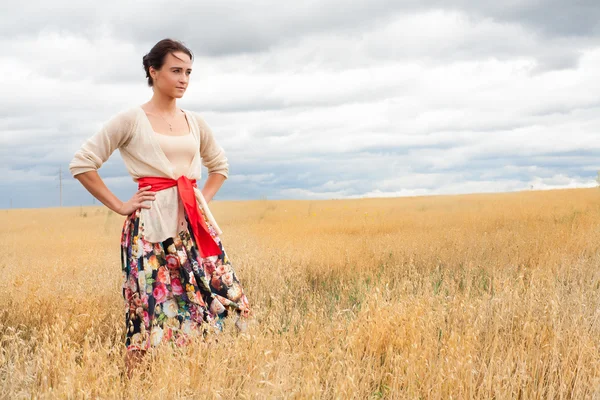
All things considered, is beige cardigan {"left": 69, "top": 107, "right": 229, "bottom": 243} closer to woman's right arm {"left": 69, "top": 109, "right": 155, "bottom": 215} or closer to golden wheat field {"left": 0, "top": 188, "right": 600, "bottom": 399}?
woman's right arm {"left": 69, "top": 109, "right": 155, "bottom": 215}

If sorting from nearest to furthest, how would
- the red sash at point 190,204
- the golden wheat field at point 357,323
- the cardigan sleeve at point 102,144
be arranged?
the golden wheat field at point 357,323
the cardigan sleeve at point 102,144
the red sash at point 190,204

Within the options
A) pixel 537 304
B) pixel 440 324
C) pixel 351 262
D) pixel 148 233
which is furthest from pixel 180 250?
pixel 351 262

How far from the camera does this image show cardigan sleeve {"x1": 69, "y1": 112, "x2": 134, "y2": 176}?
3422 millimetres

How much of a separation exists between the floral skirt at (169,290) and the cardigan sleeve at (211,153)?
63 cm

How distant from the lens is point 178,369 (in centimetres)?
306

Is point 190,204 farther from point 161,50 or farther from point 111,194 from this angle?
point 161,50

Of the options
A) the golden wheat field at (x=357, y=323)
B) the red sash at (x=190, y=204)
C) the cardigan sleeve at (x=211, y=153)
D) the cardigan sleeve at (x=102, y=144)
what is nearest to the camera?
the golden wheat field at (x=357, y=323)

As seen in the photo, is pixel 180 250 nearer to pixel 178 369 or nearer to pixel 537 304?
pixel 178 369

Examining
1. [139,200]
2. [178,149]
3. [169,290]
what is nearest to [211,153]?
[178,149]

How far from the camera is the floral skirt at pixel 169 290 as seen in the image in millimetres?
3498

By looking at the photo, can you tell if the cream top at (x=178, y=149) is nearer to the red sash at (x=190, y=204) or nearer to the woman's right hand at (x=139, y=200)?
the red sash at (x=190, y=204)

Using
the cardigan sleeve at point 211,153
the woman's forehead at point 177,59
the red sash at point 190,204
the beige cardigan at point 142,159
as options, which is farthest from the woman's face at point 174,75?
the red sash at point 190,204

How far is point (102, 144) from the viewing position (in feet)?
11.5

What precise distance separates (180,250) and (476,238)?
5.37 m
